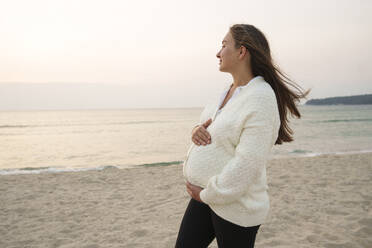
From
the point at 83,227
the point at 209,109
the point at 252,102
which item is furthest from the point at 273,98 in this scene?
the point at 83,227

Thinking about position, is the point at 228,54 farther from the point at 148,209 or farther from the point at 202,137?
the point at 148,209

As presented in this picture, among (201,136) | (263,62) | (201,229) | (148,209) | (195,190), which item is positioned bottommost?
(148,209)

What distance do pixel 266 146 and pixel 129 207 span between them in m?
4.44

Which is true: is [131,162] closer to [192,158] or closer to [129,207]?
[129,207]

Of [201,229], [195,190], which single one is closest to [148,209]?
[201,229]

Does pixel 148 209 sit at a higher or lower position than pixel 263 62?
lower

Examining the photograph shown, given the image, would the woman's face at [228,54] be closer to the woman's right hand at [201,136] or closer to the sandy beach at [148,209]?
the woman's right hand at [201,136]

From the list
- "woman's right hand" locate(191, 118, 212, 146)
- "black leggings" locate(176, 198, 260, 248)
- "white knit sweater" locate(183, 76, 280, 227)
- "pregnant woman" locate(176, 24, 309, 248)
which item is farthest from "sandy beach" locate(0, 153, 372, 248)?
"woman's right hand" locate(191, 118, 212, 146)

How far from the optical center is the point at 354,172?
25.0 feet

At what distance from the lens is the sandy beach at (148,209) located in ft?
12.5

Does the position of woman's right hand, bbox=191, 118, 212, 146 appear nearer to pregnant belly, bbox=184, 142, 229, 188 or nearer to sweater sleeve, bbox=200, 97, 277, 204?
pregnant belly, bbox=184, 142, 229, 188

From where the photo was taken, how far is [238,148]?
4.29 feet

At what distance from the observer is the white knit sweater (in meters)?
1.28

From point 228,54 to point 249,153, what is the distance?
1.80 feet
